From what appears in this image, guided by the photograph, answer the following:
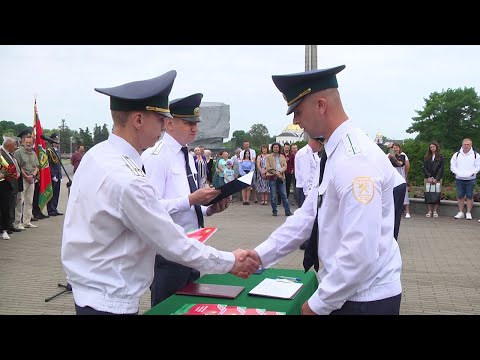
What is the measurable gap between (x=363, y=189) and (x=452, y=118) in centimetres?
7479

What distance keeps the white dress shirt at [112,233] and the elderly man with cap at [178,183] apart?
99 cm

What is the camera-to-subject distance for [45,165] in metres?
10.5

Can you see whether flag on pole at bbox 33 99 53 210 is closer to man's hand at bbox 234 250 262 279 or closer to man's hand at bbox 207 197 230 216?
man's hand at bbox 207 197 230 216

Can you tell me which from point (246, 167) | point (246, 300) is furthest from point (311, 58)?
point (246, 300)

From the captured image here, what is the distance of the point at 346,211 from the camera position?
2000mm

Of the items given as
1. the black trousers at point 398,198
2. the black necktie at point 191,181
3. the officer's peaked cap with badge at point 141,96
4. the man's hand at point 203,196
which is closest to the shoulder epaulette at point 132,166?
the officer's peaked cap with badge at point 141,96

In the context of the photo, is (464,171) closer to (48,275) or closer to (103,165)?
(48,275)

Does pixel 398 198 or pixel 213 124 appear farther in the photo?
pixel 213 124

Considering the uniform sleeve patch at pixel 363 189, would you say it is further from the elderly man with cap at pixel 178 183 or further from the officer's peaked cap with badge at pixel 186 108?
the officer's peaked cap with badge at pixel 186 108

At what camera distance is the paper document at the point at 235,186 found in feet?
10.2

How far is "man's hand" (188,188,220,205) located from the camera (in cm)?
321

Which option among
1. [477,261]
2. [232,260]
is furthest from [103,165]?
[477,261]

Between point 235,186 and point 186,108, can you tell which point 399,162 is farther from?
point 235,186

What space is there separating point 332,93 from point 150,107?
2.96ft
